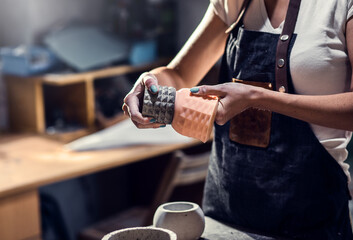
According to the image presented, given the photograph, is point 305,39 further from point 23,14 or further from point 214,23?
point 23,14

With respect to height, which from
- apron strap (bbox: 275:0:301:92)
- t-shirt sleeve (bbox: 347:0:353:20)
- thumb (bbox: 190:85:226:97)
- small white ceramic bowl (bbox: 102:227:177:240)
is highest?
t-shirt sleeve (bbox: 347:0:353:20)

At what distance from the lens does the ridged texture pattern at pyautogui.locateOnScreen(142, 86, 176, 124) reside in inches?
46.0

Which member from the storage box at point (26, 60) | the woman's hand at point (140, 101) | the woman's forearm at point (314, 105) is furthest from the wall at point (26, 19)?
the woman's forearm at point (314, 105)

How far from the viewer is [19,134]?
279cm

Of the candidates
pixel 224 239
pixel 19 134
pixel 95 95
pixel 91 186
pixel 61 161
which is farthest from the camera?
pixel 91 186

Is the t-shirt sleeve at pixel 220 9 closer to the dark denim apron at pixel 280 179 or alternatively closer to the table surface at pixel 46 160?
the dark denim apron at pixel 280 179

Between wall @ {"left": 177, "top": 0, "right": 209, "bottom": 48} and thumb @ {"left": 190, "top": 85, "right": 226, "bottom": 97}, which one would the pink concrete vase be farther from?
wall @ {"left": 177, "top": 0, "right": 209, "bottom": 48}

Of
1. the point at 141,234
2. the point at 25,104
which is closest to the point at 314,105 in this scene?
the point at 141,234

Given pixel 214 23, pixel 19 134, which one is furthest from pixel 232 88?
pixel 19 134

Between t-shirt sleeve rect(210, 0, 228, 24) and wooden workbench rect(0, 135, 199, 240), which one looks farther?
wooden workbench rect(0, 135, 199, 240)

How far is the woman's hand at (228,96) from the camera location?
45.6 inches

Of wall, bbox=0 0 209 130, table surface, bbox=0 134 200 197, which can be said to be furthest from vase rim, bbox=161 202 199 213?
wall, bbox=0 0 209 130

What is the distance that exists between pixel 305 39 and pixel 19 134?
1921 millimetres

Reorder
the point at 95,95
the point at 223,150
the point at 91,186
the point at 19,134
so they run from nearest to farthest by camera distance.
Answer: the point at 223,150 → the point at 19,134 → the point at 95,95 → the point at 91,186
